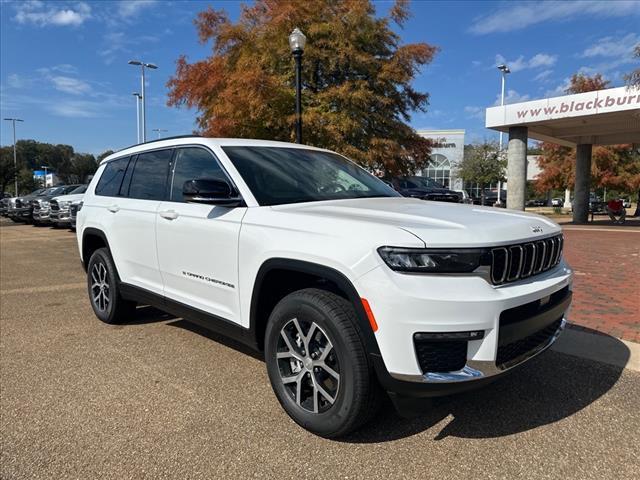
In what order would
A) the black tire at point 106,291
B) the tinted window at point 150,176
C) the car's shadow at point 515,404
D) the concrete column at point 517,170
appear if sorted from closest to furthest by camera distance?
the car's shadow at point 515,404 → the tinted window at point 150,176 → the black tire at point 106,291 → the concrete column at point 517,170

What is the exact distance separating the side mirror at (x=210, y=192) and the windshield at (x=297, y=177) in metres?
0.17

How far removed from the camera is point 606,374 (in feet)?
12.7

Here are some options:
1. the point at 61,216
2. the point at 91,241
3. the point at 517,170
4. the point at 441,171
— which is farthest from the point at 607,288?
the point at 441,171

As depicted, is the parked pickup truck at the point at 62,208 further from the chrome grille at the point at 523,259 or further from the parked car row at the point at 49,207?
the chrome grille at the point at 523,259

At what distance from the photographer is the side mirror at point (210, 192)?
3.29m

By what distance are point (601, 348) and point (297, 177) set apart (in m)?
3.05

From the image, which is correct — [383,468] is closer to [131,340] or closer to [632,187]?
[131,340]

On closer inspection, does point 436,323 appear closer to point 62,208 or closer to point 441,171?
point 62,208

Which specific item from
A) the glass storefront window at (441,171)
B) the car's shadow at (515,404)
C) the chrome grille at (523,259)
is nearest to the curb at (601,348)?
the car's shadow at (515,404)

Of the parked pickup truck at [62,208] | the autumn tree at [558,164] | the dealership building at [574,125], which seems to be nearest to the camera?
the dealership building at [574,125]

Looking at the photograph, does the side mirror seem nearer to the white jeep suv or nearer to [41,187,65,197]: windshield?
the white jeep suv

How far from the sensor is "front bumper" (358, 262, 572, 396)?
247 centimetres

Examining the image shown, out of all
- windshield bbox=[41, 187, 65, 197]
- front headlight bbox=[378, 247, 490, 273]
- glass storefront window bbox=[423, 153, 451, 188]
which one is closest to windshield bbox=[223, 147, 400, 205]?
front headlight bbox=[378, 247, 490, 273]

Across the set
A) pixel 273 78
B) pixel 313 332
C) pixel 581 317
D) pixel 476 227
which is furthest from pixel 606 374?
pixel 273 78
